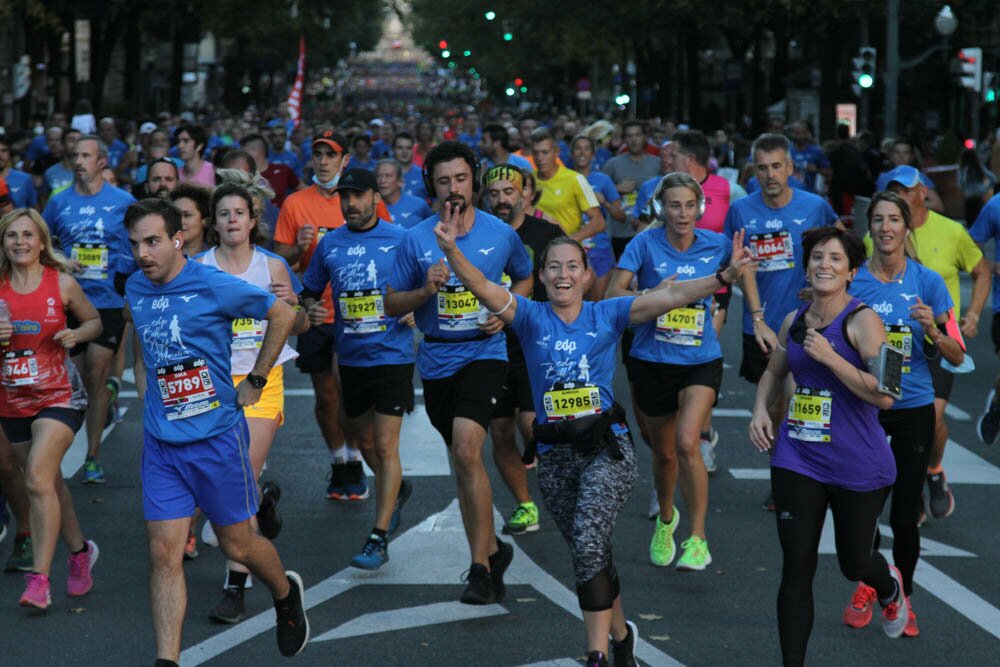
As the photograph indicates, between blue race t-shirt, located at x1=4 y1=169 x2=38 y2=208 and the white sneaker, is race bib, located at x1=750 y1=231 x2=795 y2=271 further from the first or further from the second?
blue race t-shirt, located at x1=4 y1=169 x2=38 y2=208

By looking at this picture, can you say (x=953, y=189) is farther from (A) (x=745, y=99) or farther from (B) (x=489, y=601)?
(A) (x=745, y=99)

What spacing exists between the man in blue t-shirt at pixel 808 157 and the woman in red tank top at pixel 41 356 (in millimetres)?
17988

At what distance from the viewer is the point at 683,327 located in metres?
8.62

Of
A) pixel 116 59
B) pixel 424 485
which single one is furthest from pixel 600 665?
pixel 116 59

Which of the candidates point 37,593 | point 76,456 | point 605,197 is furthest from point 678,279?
point 605,197

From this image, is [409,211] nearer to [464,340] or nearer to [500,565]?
[464,340]

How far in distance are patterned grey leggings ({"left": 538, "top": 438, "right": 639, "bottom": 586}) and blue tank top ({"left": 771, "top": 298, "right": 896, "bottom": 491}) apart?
0.61 meters

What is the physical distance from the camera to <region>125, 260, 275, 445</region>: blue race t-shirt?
6512 mm

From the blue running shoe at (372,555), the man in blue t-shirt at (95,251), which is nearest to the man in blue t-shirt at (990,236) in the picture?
the blue running shoe at (372,555)

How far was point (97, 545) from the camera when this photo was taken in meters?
9.02

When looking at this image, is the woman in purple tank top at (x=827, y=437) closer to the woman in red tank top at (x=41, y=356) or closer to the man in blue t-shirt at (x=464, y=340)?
the man in blue t-shirt at (x=464, y=340)

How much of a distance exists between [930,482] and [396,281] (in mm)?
3297

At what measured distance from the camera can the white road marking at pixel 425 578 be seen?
7141mm

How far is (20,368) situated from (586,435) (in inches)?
110
